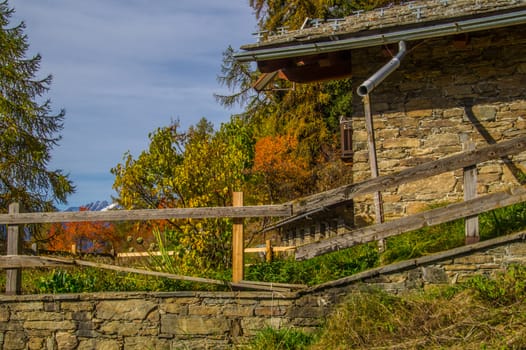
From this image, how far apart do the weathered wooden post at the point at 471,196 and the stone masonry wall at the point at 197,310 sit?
7.3 inches

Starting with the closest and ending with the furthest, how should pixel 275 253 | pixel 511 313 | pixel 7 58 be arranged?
pixel 511 313
pixel 275 253
pixel 7 58

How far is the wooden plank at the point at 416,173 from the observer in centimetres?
700

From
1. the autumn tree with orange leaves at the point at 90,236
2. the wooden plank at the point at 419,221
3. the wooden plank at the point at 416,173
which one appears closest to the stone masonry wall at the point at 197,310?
the wooden plank at the point at 419,221

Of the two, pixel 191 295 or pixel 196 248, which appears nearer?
pixel 191 295

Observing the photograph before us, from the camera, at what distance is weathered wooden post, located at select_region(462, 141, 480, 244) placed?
692 cm

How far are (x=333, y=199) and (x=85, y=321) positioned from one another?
3211 mm

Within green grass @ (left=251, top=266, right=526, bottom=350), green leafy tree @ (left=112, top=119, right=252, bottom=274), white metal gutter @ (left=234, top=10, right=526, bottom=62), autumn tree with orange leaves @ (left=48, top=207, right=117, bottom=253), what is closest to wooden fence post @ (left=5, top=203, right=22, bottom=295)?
green leafy tree @ (left=112, top=119, right=252, bottom=274)

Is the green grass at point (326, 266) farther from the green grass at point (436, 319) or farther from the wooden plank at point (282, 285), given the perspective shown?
the green grass at point (436, 319)

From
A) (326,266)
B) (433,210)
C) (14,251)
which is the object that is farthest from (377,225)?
(14,251)

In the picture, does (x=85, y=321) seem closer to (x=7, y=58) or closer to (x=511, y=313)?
(x=511, y=313)

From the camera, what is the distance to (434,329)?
6113 millimetres

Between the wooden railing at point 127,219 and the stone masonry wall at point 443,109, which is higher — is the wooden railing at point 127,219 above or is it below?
below

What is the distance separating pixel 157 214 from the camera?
26.1 feet

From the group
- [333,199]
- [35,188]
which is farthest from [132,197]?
[35,188]
